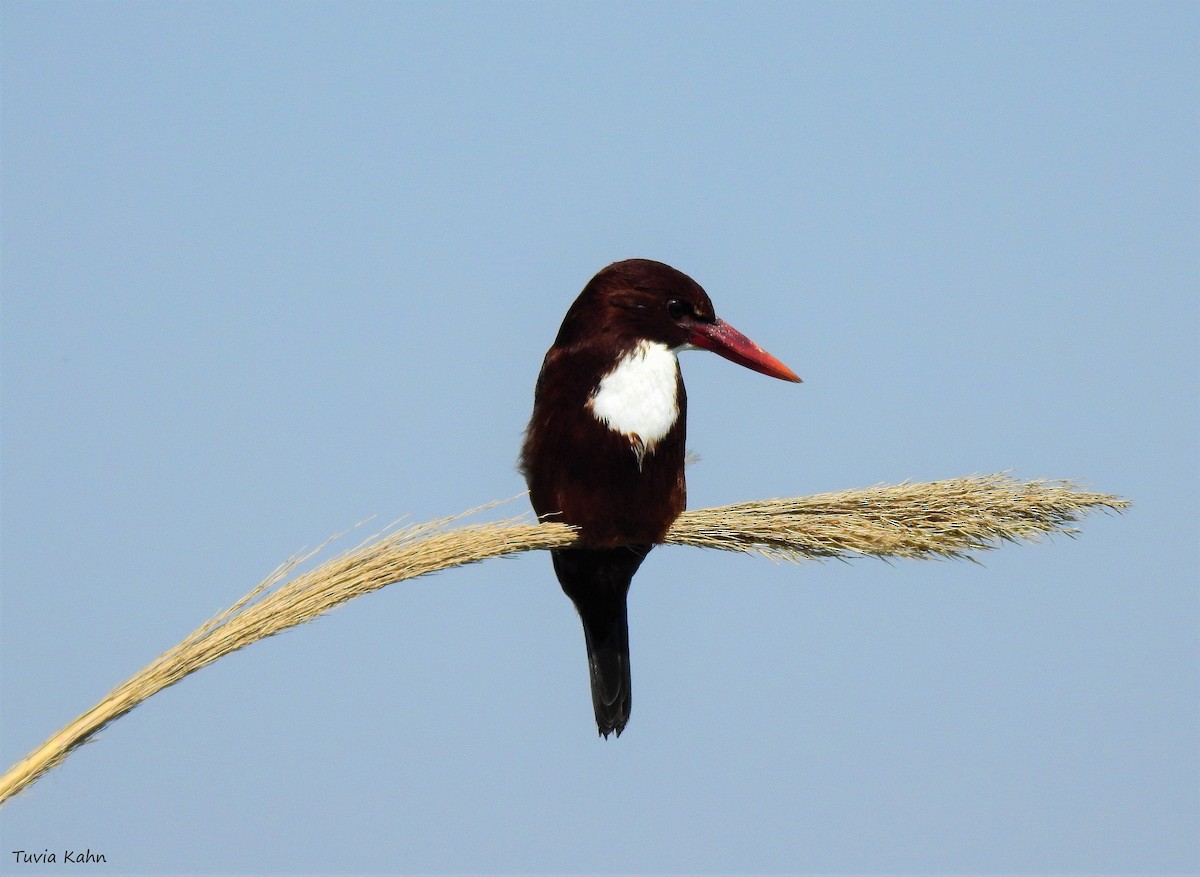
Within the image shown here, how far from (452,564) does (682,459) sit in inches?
38.8

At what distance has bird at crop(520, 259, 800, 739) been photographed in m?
3.74

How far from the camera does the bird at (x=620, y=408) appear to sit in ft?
12.3

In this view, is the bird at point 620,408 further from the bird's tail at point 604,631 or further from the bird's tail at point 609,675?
the bird's tail at point 609,675

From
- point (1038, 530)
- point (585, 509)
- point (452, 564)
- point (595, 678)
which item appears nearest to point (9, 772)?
point (452, 564)

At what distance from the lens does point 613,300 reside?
3.79 metres

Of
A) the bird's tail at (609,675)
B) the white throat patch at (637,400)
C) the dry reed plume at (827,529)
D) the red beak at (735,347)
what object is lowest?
the bird's tail at (609,675)

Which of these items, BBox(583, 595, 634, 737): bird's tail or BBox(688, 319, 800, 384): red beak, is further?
Answer: BBox(583, 595, 634, 737): bird's tail

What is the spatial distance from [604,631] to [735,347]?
103cm

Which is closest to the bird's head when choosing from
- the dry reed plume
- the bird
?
the bird

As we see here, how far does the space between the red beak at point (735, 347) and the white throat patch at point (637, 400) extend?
7.8 inches


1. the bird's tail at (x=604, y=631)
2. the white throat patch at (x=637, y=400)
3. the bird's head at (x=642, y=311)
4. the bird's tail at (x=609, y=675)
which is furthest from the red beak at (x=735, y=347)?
the bird's tail at (x=609, y=675)

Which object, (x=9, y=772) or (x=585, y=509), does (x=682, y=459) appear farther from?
(x=9, y=772)

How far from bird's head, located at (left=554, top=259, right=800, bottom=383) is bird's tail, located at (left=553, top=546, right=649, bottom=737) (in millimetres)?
744

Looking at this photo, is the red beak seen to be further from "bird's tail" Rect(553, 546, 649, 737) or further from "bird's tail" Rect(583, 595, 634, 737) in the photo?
"bird's tail" Rect(583, 595, 634, 737)
